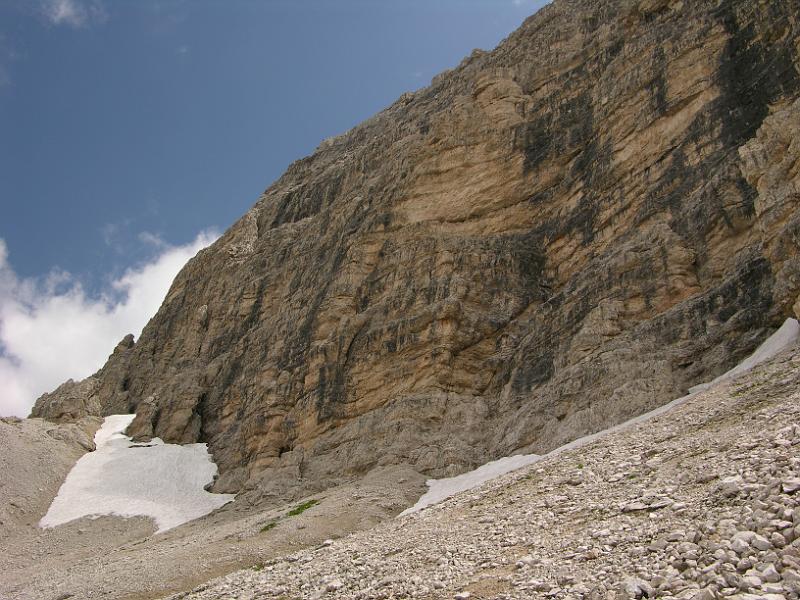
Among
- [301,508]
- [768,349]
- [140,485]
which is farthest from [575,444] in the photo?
[140,485]

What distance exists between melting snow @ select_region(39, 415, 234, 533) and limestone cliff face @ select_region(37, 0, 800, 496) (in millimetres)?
2286

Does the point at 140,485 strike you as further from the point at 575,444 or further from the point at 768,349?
the point at 768,349

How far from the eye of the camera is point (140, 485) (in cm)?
5369

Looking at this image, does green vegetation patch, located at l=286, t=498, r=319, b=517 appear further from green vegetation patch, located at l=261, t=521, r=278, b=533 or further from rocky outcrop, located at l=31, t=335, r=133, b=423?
rocky outcrop, located at l=31, t=335, r=133, b=423

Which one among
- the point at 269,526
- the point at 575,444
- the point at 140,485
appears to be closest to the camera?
the point at 575,444

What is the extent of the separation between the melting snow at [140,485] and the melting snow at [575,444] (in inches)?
803

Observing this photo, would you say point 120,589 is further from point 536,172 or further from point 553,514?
point 536,172

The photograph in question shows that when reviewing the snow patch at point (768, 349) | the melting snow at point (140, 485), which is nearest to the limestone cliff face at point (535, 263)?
the snow patch at point (768, 349)

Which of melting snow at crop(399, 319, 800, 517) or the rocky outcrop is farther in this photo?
the rocky outcrop

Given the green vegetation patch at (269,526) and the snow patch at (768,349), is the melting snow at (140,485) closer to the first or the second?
the green vegetation patch at (269,526)

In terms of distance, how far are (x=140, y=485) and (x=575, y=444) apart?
→ 122ft

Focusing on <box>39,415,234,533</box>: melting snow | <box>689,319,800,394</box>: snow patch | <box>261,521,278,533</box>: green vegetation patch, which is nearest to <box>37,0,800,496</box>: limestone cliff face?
<box>689,319,800,394</box>: snow patch

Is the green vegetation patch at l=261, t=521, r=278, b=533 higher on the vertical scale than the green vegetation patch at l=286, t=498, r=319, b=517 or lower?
lower

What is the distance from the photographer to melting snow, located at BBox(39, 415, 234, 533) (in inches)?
1881
